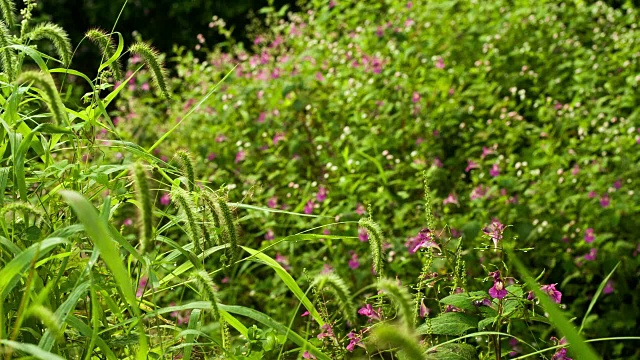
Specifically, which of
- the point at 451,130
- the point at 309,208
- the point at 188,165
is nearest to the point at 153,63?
the point at 188,165

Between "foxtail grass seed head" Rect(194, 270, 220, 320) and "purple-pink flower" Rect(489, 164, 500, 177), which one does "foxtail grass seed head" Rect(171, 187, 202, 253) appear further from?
"purple-pink flower" Rect(489, 164, 500, 177)

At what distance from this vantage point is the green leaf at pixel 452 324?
4.61ft

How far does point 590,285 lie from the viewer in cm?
323

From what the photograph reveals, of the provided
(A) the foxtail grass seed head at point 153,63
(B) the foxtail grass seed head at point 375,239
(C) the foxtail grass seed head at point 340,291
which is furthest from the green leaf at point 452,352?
(A) the foxtail grass seed head at point 153,63

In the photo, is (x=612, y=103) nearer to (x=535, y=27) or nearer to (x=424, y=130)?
(x=424, y=130)

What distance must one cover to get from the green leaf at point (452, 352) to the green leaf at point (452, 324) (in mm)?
24

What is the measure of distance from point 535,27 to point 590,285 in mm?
2034

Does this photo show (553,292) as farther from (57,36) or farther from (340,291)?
(57,36)

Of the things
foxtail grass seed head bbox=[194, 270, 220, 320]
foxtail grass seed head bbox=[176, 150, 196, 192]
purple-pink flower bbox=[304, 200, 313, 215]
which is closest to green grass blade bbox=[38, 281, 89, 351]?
foxtail grass seed head bbox=[194, 270, 220, 320]

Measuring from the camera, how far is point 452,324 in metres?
1.43

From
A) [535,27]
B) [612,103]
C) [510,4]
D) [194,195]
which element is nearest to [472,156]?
[612,103]

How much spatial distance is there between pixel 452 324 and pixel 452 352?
71 millimetres

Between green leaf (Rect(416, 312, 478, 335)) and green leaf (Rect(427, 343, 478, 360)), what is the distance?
0.9 inches

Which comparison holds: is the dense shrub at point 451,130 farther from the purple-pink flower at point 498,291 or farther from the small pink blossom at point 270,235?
the purple-pink flower at point 498,291
